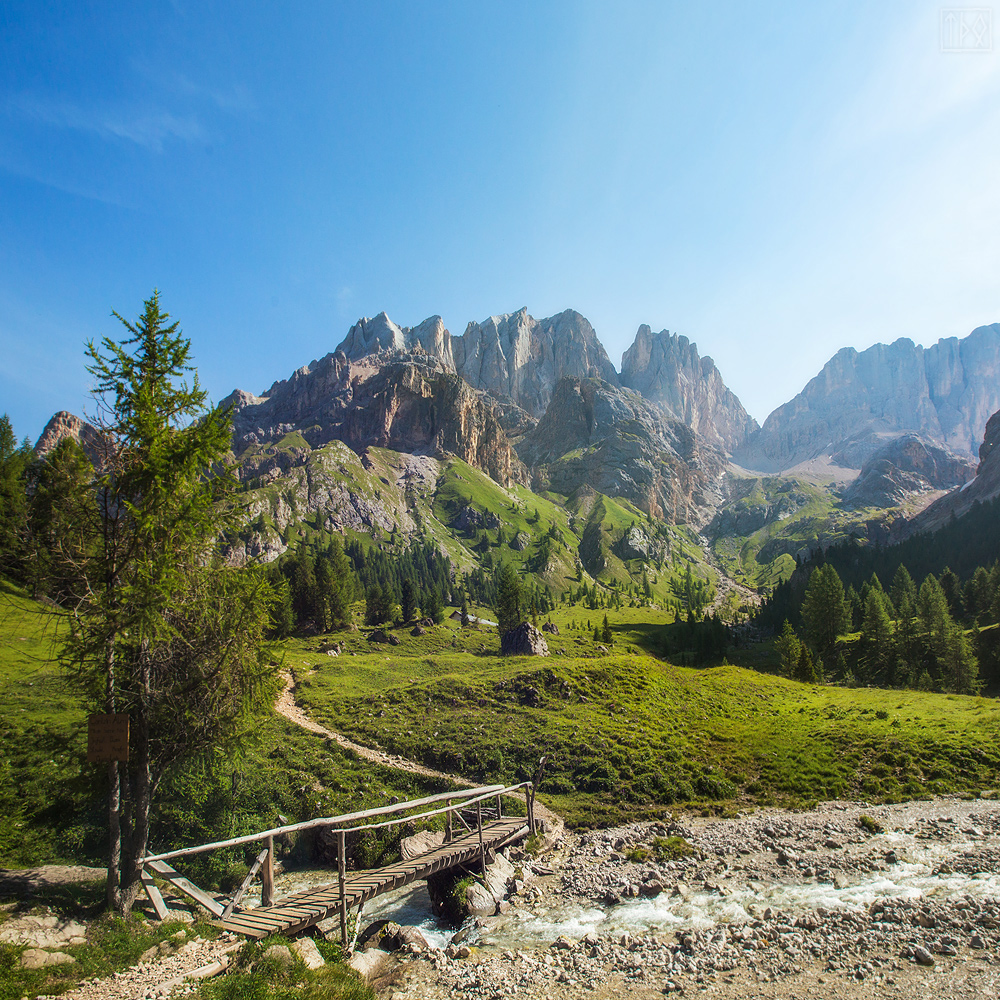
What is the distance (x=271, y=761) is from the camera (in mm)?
35406

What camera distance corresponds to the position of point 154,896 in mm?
17109

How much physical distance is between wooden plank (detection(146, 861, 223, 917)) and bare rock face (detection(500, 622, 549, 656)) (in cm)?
6429

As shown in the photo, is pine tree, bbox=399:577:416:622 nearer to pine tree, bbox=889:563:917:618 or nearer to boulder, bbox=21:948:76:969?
pine tree, bbox=889:563:917:618

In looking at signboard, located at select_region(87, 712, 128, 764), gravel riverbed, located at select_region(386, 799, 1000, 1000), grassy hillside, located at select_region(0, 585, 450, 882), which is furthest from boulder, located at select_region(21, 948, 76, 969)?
gravel riverbed, located at select_region(386, 799, 1000, 1000)

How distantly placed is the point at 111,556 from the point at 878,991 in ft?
82.7

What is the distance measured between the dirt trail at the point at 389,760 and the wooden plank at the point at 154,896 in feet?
25.5

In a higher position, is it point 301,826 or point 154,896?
point 301,826

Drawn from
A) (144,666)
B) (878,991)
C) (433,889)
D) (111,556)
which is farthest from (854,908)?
(111,556)

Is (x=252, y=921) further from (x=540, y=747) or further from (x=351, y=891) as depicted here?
(x=540, y=747)

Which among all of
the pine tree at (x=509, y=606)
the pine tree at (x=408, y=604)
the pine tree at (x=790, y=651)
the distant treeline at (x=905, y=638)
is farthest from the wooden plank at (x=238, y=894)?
the pine tree at (x=408, y=604)

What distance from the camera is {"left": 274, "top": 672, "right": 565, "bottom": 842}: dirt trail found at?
29.7 metres

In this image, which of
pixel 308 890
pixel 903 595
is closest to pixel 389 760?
pixel 308 890

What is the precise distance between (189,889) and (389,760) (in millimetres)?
21084

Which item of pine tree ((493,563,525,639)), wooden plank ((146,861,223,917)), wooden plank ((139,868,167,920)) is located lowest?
wooden plank ((146,861,223,917))
